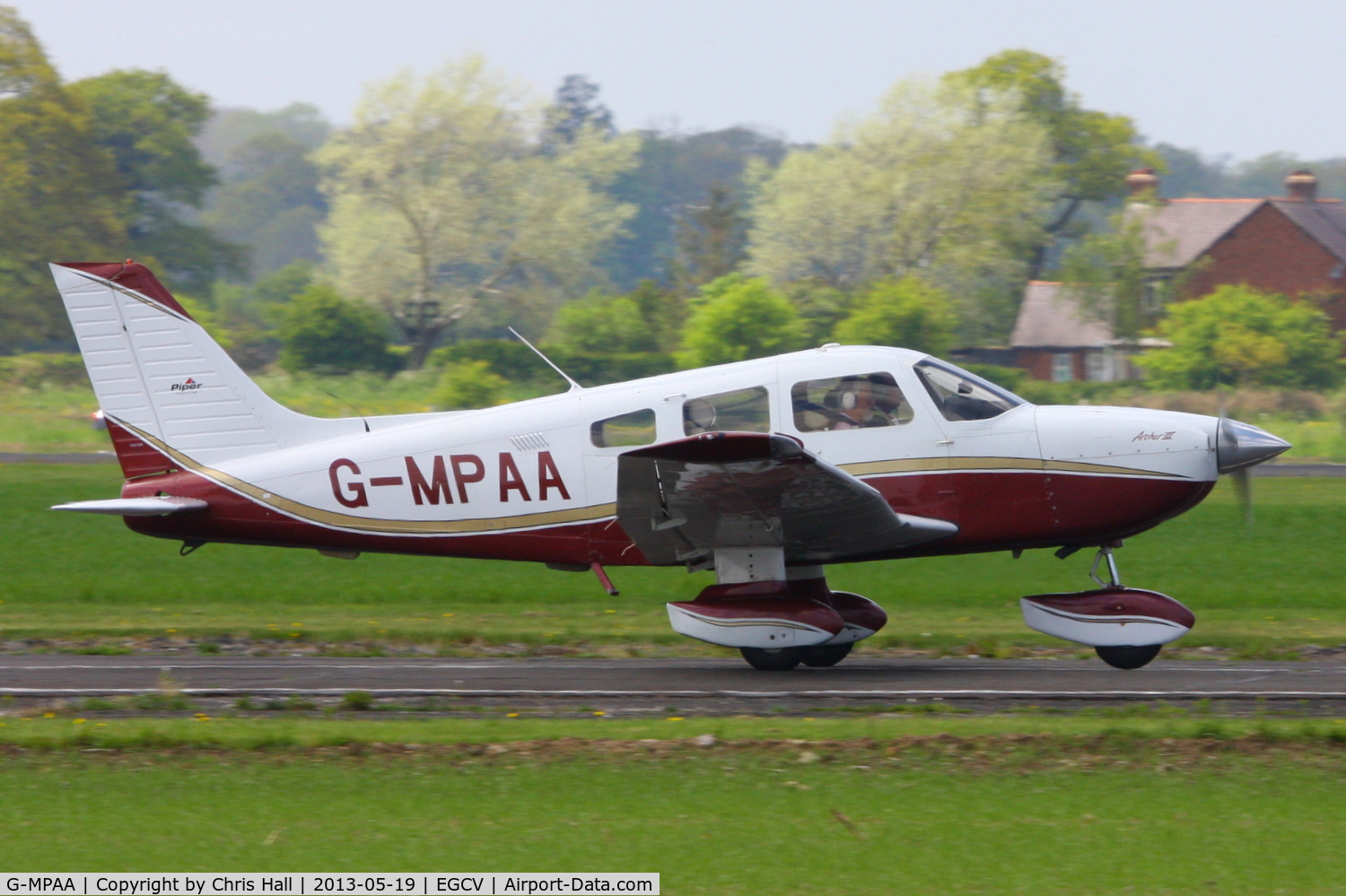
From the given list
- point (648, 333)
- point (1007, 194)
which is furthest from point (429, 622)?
point (1007, 194)

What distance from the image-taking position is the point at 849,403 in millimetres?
11344

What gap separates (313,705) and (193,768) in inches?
82.4

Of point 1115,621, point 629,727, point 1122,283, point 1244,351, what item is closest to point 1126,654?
point 1115,621

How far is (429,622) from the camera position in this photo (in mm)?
15312

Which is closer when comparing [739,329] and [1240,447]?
[1240,447]

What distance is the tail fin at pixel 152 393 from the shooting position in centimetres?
1261

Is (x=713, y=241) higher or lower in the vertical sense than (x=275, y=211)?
lower

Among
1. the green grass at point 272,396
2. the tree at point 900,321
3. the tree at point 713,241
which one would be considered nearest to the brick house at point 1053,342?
the tree at point 900,321

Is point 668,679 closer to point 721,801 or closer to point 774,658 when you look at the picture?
point 774,658

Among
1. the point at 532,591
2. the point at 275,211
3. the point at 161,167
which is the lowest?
the point at 532,591

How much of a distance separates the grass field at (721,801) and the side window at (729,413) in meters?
2.96

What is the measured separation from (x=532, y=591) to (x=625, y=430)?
6.68m

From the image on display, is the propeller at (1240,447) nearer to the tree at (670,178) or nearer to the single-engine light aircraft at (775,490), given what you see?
the single-engine light aircraft at (775,490)
